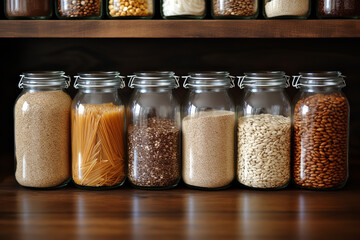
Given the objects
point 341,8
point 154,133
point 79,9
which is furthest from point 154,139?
point 341,8

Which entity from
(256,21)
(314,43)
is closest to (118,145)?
(256,21)

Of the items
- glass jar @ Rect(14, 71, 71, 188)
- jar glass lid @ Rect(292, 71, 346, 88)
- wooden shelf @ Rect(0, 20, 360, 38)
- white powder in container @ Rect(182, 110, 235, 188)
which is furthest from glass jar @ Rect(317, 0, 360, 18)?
glass jar @ Rect(14, 71, 71, 188)

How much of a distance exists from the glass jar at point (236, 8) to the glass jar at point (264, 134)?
16 cm

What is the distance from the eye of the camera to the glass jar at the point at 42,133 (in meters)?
1.24

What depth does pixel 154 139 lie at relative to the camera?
1.23 metres

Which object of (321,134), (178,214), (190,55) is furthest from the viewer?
(190,55)

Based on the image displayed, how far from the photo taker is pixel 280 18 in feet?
4.17

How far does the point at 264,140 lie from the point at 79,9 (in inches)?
24.0

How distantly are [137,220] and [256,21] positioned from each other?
1.99 feet

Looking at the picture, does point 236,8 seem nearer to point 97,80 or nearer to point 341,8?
point 341,8

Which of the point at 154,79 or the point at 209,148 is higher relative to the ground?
the point at 154,79

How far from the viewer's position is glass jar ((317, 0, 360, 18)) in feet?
4.12

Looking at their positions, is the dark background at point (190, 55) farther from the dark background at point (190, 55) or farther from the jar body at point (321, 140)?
the jar body at point (321, 140)

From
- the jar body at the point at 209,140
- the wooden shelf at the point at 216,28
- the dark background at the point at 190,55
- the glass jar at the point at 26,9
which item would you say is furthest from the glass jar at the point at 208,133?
the glass jar at the point at 26,9
